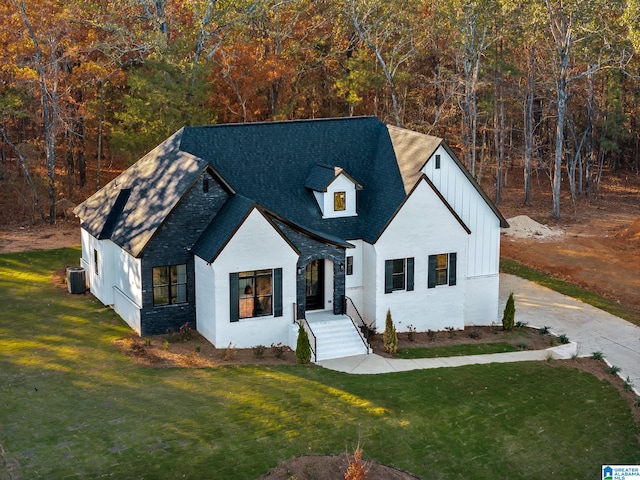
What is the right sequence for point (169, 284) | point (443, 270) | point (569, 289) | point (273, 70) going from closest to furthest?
point (169, 284) < point (443, 270) < point (569, 289) < point (273, 70)

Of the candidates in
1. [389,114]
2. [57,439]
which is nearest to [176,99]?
[389,114]

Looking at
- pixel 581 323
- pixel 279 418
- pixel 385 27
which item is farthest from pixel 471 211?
pixel 385 27

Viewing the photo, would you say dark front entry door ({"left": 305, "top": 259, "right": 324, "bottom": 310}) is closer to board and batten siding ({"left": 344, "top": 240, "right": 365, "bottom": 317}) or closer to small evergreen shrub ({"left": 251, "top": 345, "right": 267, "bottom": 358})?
board and batten siding ({"left": 344, "top": 240, "right": 365, "bottom": 317})

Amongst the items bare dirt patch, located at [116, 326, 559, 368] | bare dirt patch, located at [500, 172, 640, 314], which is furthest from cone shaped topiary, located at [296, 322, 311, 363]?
bare dirt patch, located at [500, 172, 640, 314]

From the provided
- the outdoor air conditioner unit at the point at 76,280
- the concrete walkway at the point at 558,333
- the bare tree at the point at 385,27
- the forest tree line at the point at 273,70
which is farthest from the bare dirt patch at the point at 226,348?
the bare tree at the point at 385,27

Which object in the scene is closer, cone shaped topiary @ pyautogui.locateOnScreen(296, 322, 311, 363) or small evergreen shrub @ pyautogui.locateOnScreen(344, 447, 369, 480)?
small evergreen shrub @ pyautogui.locateOnScreen(344, 447, 369, 480)

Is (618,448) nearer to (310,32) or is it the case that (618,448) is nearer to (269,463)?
(269,463)

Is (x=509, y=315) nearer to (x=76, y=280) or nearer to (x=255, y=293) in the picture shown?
(x=255, y=293)
